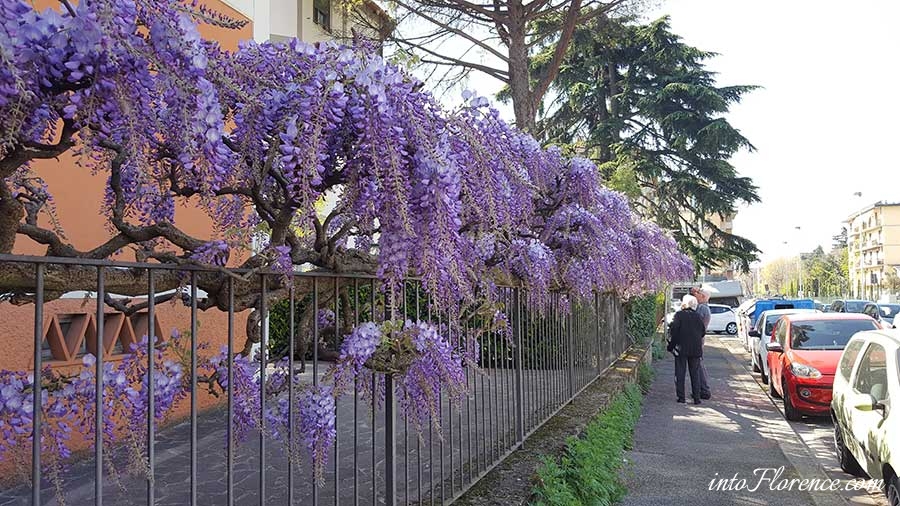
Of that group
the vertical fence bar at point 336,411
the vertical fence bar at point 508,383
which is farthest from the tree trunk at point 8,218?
the vertical fence bar at point 508,383

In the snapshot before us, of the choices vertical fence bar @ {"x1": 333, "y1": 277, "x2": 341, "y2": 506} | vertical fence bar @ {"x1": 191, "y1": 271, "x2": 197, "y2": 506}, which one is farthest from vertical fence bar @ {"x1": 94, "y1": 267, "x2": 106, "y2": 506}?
vertical fence bar @ {"x1": 333, "y1": 277, "x2": 341, "y2": 506}

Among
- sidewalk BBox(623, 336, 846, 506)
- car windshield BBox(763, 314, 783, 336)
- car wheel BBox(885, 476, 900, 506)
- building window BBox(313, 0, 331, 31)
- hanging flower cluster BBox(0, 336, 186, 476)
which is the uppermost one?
building window BBox(313, 0, 331, 31)

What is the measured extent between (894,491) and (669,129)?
77.4ft

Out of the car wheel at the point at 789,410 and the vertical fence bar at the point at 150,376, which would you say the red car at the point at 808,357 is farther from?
the vertical fence bar at the point at 150,376

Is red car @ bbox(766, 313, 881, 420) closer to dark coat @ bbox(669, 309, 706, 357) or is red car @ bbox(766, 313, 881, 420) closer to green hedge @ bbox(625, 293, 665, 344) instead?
dark coat @ bbox(669, 309, 706, 357)

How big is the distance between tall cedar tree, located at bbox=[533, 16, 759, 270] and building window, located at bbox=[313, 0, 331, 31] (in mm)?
12049

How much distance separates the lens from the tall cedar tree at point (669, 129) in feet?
88.7

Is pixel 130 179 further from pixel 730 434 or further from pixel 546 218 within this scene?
pixel 730 434

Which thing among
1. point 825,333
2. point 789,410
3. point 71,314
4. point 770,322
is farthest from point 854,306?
point 71,314

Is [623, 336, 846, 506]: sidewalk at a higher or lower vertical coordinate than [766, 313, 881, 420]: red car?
lower

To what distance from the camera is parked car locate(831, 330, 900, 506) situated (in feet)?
18.4

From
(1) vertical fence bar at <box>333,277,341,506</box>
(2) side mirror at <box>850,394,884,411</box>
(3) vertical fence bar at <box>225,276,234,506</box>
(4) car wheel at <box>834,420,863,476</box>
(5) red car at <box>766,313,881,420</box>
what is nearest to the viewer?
(3) vertical fence bar at <box>225,276,234,506</box>

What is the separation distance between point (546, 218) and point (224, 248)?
4257mm
